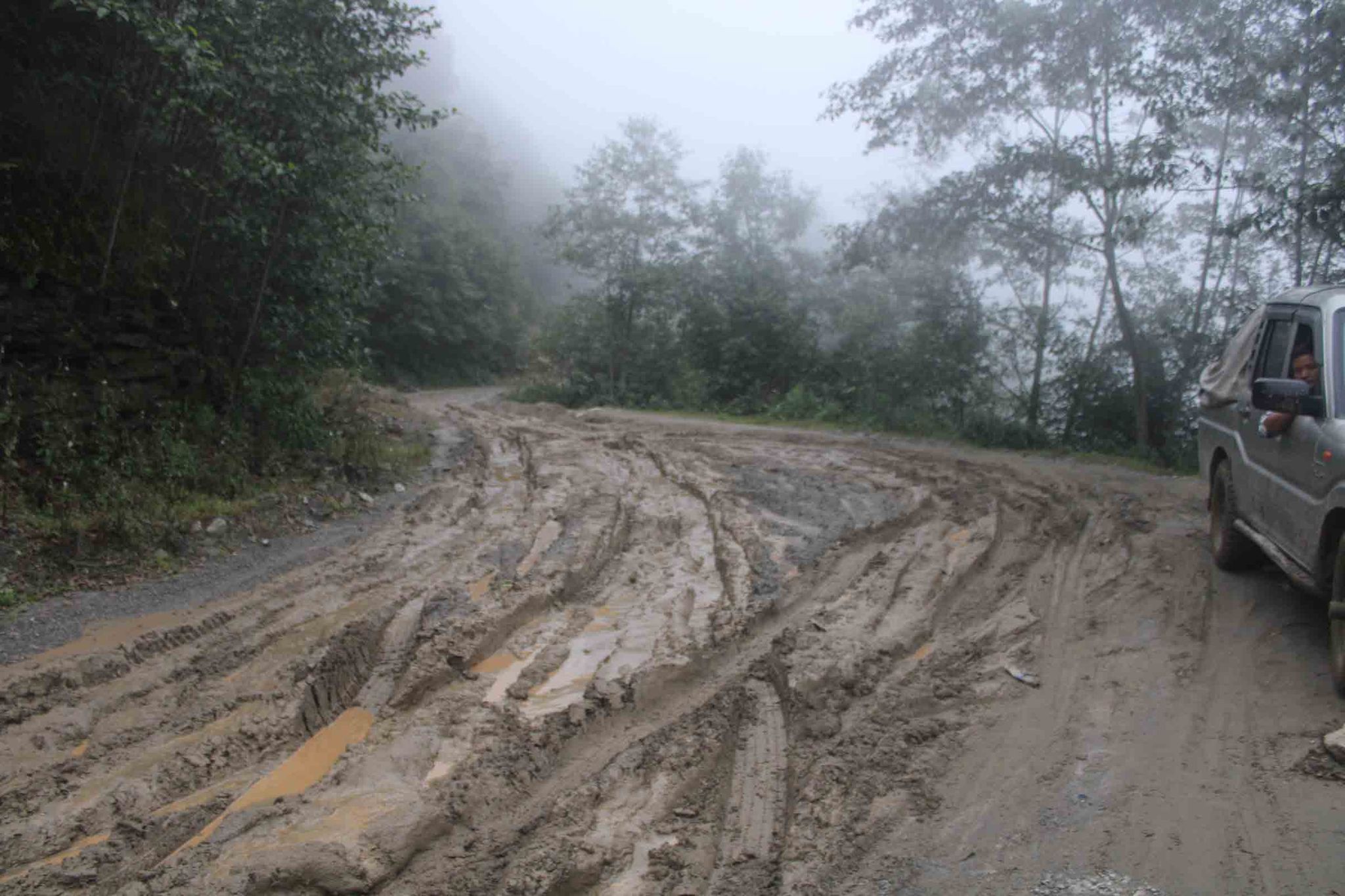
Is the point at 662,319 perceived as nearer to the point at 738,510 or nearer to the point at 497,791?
the point at 738,510

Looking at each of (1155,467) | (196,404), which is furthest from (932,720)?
(1155,467)

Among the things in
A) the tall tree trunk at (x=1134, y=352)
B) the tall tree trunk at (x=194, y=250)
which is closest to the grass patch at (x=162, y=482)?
the tall tree trunk at (x=194, y=250)

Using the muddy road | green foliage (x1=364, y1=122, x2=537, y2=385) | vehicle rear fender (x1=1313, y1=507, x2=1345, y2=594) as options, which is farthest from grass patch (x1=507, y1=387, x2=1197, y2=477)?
green foliage (x1=364, y1=122, x2=537, y2=385)

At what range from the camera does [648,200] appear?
2611 centimetres

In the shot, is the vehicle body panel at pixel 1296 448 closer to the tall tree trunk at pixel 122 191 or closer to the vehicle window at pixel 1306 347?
the vehicle window at pixel 1306 347

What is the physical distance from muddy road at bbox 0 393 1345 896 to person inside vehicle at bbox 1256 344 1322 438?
1079mm

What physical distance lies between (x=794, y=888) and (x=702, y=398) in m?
20.0

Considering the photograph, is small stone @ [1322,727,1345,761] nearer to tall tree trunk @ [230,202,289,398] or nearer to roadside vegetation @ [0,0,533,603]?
roadside vegetation @ [0,0,533,603]

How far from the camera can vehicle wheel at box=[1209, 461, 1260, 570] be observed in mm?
6055

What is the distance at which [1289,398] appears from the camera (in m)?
4.77

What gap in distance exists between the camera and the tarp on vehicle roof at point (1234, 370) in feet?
21.0

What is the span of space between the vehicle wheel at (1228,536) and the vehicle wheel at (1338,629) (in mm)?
1790

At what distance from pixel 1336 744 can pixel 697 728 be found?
2.62m

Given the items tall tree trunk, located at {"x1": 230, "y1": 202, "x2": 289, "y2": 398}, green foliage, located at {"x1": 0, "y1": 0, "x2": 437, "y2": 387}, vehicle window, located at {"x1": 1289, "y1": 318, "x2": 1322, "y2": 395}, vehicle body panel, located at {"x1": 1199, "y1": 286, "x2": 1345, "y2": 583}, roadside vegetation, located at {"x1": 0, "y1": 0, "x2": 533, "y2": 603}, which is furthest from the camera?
tall tree trunk, located at {"x1": 230, "y1": 202, "x2": 289, "y2": 398}
